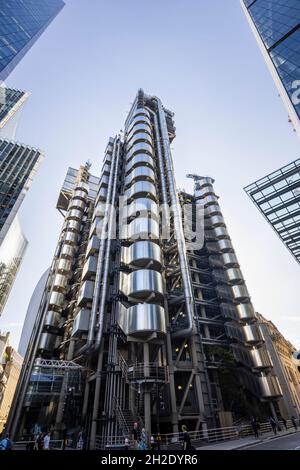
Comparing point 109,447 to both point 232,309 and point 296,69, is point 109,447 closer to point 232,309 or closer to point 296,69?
point 232,309

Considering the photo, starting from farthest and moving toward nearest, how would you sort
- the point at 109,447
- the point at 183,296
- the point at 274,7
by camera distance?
the point at 274,7 → the point at 183,296 → the point at 109,447

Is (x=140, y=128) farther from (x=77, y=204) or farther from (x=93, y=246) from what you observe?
(x=93, y=246)

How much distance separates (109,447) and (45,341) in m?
21.7

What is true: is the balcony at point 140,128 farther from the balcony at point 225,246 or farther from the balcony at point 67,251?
the balcony at point 225,246

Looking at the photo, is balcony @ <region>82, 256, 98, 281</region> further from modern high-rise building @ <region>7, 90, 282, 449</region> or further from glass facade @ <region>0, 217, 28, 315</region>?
glass facade @ <region>0, 217, 28, 315</region>

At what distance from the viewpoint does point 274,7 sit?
34438mm

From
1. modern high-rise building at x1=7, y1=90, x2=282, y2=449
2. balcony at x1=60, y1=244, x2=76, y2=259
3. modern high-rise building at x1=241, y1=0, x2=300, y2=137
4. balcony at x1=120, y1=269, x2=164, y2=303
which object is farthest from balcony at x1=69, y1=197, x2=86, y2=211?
modern high-rise building at x1=241, y1=0, x2=300, y2=137

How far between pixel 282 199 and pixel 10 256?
80.2 meters

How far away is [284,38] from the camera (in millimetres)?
30109

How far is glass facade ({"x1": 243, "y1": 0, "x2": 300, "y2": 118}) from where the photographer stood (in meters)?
26.5

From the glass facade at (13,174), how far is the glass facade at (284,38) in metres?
56.7

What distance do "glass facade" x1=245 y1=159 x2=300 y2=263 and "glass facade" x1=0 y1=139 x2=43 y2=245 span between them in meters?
52.1

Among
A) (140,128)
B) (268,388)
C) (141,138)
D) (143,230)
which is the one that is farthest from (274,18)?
(268,388)
